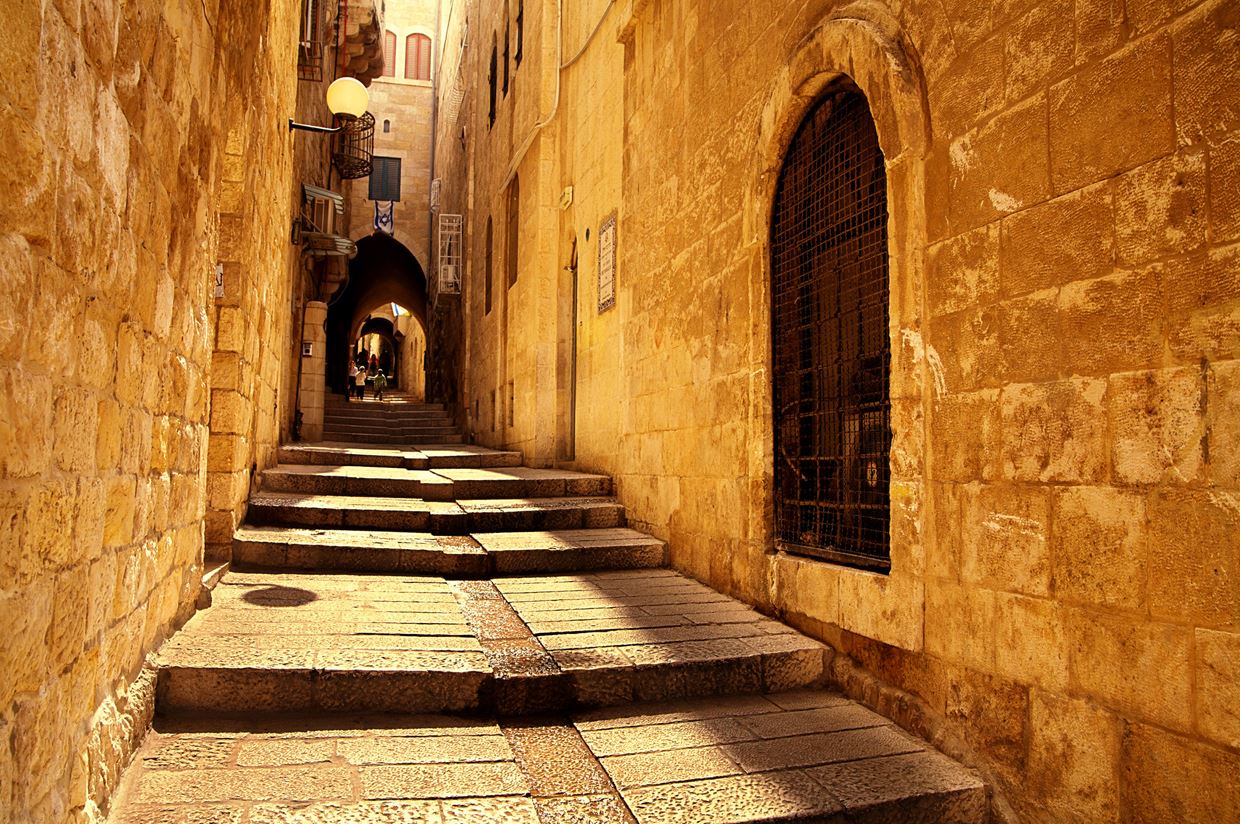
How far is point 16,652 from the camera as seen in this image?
154cm

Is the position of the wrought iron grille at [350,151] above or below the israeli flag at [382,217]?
below

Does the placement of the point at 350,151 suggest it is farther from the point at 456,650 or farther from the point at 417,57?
the point at 456,650

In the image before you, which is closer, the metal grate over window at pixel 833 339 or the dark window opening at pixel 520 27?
the metal grate over window at pixel 833 339

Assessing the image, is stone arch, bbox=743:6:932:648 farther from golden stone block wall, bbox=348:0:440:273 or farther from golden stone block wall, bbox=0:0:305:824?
golden stone block wall, bbox=348:0:440:273

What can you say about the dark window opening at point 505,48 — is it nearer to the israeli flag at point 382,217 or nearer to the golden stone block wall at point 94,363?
the golden stone block wall at point 94,363

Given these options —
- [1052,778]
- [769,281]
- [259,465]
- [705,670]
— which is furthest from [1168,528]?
[259,465]

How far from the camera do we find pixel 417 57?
86.1 ft

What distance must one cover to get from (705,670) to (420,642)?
128cm

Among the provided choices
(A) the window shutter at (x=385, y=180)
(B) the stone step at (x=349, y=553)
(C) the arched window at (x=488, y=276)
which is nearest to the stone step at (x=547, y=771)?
(B) the stone step at (x=349, y=553)

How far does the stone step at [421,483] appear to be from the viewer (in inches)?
252

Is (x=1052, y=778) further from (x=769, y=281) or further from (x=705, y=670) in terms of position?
(x=769, y=281)

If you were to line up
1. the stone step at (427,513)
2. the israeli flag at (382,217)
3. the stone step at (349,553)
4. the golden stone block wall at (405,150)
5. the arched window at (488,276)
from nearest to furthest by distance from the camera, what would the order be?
the stone step at (349,553) → the stone step at (427,513) → the arched window at (488,276) → the israeli flag at (382,217) → the golden stone block wall at (405,150)

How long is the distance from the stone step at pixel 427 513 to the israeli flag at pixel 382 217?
1818 centimetres

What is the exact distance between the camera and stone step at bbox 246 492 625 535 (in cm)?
555
